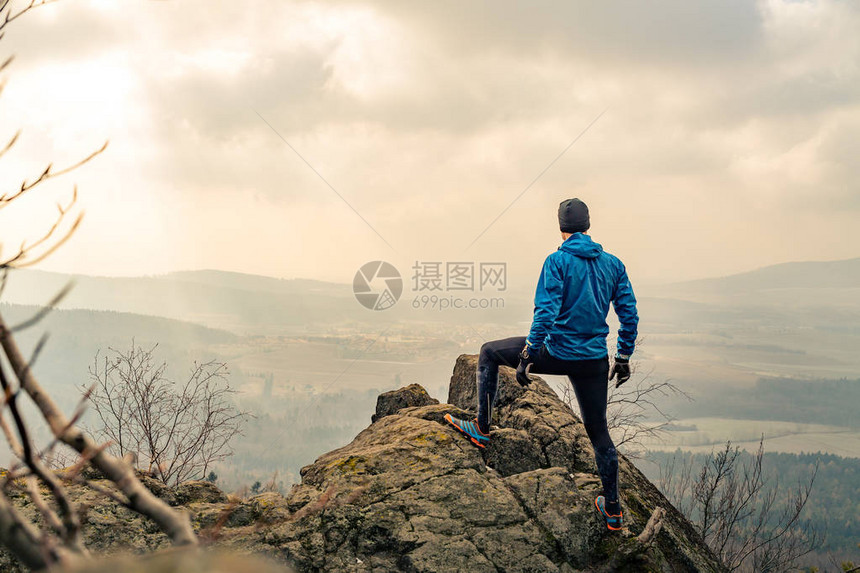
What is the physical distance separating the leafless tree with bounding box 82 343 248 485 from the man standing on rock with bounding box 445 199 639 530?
8.38 m

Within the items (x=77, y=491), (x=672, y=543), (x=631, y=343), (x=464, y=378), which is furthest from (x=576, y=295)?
(x=77, y=491)

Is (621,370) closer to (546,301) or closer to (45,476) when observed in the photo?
(546,301)

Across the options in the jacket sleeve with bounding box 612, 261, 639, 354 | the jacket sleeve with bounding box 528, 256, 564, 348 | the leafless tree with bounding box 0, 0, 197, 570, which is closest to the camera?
the leafless tree with bounding box 0, 0, 197, 570

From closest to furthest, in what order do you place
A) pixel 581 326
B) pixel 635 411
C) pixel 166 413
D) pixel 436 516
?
pixel 436 516 → pixel 581 326 → pixel 166 413 → pixel 635 411

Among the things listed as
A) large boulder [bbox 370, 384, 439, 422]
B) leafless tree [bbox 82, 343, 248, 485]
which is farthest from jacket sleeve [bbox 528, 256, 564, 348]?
leafless tree [bbox 82, 343, 248, 485]

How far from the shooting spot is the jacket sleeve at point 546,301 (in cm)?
567

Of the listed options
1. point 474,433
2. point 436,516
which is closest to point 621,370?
point 474,433

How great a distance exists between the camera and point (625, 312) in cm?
615

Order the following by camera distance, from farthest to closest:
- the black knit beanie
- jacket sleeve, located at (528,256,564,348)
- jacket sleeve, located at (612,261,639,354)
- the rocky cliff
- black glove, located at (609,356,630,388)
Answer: black glove, located at (609,356,630,388)
jacket sleeve, located at (612,261,639,354)
the black knit beanie
jacket sleeve, located at (528,256,564,348)
the rocky cliff

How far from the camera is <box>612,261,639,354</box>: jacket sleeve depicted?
6.12m

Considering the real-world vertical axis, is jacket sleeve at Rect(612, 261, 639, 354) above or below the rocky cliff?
above

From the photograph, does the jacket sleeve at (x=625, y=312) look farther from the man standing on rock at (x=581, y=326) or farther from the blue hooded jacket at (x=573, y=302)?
the blue hooded jacket at (x=573, y=302)

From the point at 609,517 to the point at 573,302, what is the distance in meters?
2.26

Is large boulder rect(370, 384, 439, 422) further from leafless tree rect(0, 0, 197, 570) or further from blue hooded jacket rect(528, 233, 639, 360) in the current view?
leafless tree rect(0, 0, 197, 570)
